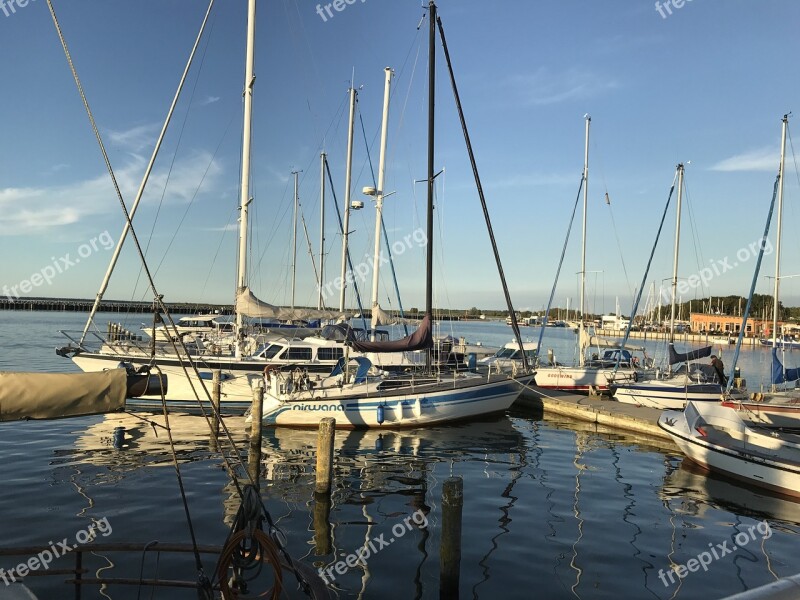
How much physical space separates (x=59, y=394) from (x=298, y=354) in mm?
19709

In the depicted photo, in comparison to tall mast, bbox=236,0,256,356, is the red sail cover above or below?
below

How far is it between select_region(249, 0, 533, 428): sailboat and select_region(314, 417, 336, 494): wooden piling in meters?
7.46

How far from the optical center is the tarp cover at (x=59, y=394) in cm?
597

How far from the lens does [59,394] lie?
20.4ft

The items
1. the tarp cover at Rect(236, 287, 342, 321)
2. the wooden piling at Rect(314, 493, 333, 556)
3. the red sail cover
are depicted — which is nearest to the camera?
the wooden piling at Rect(314, 493, 333, 556)

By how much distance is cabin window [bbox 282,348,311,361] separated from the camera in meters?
25.6

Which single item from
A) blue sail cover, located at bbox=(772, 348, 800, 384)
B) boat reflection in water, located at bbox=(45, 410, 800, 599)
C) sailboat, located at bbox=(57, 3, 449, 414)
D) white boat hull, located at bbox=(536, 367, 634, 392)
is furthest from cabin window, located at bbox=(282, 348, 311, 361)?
A: blue sail cover, located at bbox=(772, 348, 800, 384)

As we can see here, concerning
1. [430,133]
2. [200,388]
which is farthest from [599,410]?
[200,388]

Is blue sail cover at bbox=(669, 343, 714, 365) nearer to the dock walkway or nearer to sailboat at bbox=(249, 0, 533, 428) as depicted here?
the dock walkway

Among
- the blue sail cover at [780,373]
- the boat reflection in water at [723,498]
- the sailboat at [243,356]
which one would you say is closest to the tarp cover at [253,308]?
the sailboat at [243,356]

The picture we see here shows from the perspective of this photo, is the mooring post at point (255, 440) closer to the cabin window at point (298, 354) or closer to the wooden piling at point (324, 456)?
the wooden piling at point (324, 456)

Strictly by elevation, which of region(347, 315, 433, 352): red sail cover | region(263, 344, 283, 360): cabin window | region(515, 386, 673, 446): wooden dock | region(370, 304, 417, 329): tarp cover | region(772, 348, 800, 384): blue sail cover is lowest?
region(515, 386, 673, 446): wooden dock

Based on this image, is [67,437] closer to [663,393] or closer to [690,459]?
[690,459]

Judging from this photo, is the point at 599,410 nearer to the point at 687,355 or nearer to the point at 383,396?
the point at 687,355
